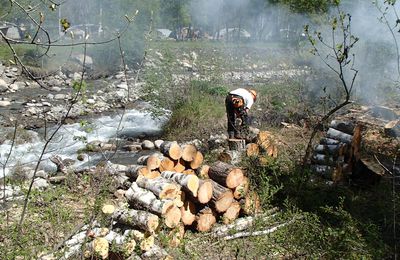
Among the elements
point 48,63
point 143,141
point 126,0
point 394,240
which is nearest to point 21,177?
point 143,141

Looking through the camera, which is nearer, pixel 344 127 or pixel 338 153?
pixel 338 153

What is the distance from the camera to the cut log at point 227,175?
5.36 meters

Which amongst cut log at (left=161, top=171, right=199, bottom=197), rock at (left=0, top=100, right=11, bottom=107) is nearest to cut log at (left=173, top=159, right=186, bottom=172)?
cut log at (left=161, top=171, right=199, bottom=197)

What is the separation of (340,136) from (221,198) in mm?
2709

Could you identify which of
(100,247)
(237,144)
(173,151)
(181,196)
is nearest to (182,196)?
(181,196)

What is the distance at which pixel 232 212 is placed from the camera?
5.37 m

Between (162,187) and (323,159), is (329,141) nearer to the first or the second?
(323,159)

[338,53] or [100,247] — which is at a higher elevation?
[338,53]

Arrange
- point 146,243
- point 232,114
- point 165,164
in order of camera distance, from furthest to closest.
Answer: point 232,114, point 165,164, point 146,243

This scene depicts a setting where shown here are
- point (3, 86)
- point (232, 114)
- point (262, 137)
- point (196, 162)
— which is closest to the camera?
point (196, 162)

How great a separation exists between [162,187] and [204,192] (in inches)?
23.1

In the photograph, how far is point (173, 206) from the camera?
15.4ft

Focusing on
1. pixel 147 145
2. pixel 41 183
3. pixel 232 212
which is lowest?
pixel 147 145

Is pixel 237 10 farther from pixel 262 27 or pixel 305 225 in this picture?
pixel 305 225
